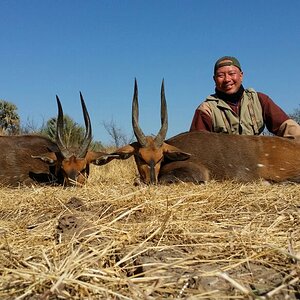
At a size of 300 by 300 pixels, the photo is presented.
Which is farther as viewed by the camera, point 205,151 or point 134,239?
point 205,151

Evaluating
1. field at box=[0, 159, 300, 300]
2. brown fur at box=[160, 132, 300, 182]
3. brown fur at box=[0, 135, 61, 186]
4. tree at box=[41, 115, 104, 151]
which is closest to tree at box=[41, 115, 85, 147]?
tree at box=[41, 115, 104, 151]

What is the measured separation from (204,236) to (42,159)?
4672mm

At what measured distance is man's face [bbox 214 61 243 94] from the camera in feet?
24.6

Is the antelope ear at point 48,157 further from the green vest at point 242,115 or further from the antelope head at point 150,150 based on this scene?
the green vest at point 242,115

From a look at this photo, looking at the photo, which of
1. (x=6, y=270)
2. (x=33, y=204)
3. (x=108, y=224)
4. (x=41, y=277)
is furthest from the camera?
(x=33, y=204)

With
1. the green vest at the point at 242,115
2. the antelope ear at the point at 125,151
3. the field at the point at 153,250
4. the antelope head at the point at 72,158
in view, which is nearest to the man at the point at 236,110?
the green vest at the point at 242,115

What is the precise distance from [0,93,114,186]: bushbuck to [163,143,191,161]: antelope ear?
837mm

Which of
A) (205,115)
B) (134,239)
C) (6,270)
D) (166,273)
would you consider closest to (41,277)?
(6,270)

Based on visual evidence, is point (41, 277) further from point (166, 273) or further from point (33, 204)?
point (33, 204)

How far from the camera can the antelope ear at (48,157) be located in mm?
6848

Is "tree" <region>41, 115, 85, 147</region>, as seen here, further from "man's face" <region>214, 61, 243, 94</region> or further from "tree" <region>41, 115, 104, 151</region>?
"man's face" <region>214, 61, 243, 94</region>

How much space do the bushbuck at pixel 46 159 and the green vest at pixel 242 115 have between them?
180cm

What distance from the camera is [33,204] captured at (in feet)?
12.7

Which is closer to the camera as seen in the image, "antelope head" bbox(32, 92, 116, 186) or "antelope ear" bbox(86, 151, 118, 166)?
"antelope head" bbox(32, 92, 116, 186)
